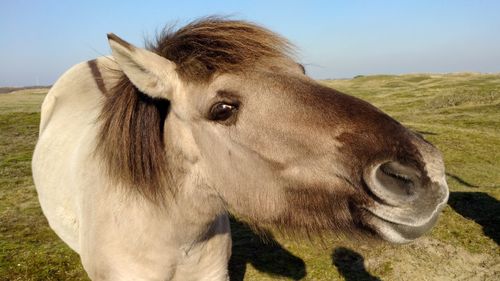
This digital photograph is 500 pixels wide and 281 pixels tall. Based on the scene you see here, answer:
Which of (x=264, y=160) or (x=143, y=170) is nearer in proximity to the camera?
(x=264, y=160)

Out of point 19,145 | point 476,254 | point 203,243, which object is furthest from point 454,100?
point 203,243

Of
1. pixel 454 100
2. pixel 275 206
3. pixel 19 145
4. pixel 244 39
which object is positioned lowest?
pixel 19 145

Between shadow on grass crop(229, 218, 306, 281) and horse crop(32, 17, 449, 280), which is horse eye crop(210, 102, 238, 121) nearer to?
horse crop(32, 17, 449, 280)

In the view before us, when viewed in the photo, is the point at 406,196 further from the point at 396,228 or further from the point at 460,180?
the point at 460,180

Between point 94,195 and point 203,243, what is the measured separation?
1178 millimetres

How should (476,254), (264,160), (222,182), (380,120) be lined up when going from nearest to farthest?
(380,120) < (264,160) < (222,182) < (476,254)

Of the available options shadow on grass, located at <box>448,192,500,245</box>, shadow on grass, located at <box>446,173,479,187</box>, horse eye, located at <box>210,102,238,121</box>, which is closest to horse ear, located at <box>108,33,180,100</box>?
horse eye, located at <box>210,102,238,121</box>

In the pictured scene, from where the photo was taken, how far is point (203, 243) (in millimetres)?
3914

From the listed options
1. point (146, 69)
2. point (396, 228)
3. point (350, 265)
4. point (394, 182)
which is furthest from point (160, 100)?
point (350, 265)

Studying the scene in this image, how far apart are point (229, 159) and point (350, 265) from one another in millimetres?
5275

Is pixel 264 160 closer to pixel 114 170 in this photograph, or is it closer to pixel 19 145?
pixel 114 170

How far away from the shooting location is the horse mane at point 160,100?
116 inches

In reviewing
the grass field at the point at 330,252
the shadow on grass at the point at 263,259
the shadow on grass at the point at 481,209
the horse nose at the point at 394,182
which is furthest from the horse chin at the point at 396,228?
the shadow on grass at the point at 481,209

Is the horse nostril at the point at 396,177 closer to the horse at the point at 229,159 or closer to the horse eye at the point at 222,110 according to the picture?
the horse at the point at 229,159
